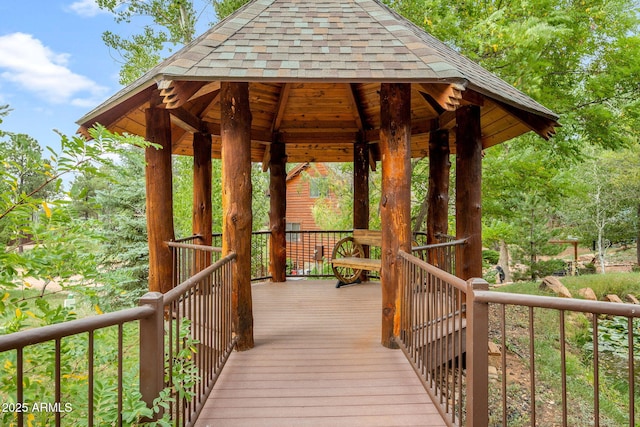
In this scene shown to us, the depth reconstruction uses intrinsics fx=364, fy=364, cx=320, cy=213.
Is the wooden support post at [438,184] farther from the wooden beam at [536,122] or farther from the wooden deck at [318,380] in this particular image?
the wooden deck at [318,380]

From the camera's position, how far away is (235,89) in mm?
3684

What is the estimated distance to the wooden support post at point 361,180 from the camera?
6.94 m

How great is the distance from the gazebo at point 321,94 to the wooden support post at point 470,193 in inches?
0.5

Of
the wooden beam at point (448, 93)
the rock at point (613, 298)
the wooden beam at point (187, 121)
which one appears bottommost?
the rock at point (613, 298)

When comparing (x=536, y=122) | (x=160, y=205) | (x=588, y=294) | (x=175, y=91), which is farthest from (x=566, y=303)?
(x=588, y=294)

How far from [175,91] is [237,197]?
1.12 meters

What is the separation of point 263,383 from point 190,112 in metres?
4.36

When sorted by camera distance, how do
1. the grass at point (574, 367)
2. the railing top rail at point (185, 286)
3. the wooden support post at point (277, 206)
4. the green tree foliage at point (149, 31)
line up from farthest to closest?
the green tree foliage at point (149, 31)
the wooden support post at point (277, 206)
the grass at point (574, 367)
the railing top rail at point (185, 286)

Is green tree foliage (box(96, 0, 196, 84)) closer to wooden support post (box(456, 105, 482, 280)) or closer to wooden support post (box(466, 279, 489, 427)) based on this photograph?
wooden support post (box(456, 105, 482, 280))

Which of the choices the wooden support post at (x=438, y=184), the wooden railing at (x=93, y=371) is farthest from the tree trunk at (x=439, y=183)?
the wooden railing at (x=93, y=371)

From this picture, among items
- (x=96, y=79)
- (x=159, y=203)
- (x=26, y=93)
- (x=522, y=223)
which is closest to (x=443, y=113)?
(x=159, y=203)

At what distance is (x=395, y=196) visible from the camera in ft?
12.3

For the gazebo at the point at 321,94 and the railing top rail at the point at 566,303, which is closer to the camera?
the railing top rail at the point at 566,303

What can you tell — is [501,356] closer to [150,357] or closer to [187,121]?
[150,357]
